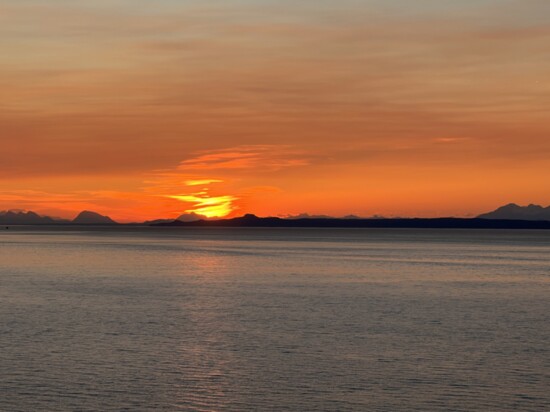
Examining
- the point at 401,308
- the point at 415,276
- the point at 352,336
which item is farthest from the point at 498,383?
the point at 415,276

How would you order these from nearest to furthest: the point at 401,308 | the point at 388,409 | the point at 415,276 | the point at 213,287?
the point at 388,409 < the point at 401,308 < the point at 213,287 < the point at 415,276

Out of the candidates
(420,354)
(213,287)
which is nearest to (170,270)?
(213,287)

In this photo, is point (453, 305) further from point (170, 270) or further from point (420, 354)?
point (170, 270)

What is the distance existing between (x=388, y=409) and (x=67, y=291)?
172 feet

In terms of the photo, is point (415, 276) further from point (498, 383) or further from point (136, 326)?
point (498, 383)

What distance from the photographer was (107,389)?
1265 inches

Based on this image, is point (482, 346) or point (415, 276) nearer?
point (482, 346)

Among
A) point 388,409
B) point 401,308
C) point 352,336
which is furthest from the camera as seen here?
point 401,308

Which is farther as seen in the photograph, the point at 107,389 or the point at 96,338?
the point at 96,338

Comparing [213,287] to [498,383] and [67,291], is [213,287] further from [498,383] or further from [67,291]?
[498,383]

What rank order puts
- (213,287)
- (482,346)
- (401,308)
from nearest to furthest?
(482,346)
(401,308)
(213,287)

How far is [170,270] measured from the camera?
Result: 113062 millimetres

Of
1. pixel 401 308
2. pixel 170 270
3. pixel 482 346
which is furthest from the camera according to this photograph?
pixel 170 270

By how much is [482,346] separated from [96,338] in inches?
785
